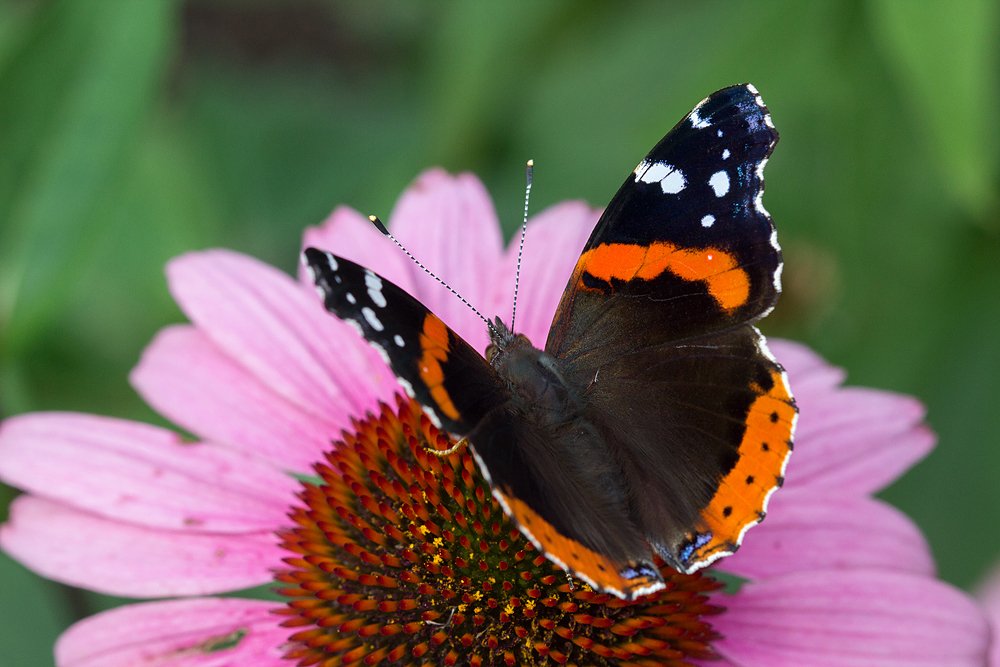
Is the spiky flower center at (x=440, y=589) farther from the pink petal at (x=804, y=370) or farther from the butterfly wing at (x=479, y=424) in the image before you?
the pink petal at (x=804, y=370)

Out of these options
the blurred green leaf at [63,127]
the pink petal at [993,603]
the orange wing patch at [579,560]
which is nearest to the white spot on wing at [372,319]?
the orange wing patch at [579,560]

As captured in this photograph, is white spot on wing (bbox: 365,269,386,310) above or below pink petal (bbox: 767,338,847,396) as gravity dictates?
above

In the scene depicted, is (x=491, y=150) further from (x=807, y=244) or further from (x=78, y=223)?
(x=78, y=223)

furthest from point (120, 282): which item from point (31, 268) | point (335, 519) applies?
point (335, 519)

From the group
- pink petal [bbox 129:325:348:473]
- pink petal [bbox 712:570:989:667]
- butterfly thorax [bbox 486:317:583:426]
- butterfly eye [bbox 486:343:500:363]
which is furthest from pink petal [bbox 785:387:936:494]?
pink petal [bbox 129:325:348:473]

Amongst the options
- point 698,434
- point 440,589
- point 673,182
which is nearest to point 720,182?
point 673,182

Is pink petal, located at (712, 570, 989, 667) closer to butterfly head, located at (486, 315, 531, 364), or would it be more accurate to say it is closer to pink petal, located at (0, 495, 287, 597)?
butterfly head, located at (486, 315, 531, 364)
